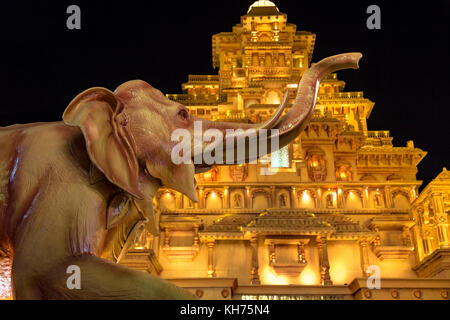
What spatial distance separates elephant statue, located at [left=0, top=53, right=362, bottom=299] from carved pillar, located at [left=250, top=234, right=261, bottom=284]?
1475cm

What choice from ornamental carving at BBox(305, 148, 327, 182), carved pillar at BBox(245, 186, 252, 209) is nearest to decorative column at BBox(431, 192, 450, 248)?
ornamental carving at BBox(305, 148, 327, 182)

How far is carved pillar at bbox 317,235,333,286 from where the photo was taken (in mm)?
16750

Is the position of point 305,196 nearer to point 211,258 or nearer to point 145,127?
point 211,258

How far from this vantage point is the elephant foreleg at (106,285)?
170 centimetres

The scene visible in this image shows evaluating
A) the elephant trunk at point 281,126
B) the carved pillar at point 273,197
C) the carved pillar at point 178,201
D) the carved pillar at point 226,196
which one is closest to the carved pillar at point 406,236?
the carved pillar at point 273,197

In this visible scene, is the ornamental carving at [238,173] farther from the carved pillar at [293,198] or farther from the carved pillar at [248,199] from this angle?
the carved pillar at [293,198]

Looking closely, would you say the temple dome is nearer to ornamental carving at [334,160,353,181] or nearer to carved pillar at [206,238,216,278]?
ornamental carving at [334,160,353,181]

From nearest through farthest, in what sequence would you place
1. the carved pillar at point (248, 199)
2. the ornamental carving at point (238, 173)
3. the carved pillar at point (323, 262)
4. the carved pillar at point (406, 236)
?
the carved pillar at point (323, 262) < the carved pillar at point (406, 236) < the carved pillar at point (248, 199) < the ornamental carving at point (238, 173)

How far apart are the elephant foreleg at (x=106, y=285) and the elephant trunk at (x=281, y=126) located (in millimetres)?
904

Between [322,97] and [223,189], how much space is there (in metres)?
11.5

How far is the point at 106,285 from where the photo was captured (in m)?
1.70

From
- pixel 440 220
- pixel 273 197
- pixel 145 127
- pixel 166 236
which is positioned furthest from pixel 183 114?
pixel 440 220
